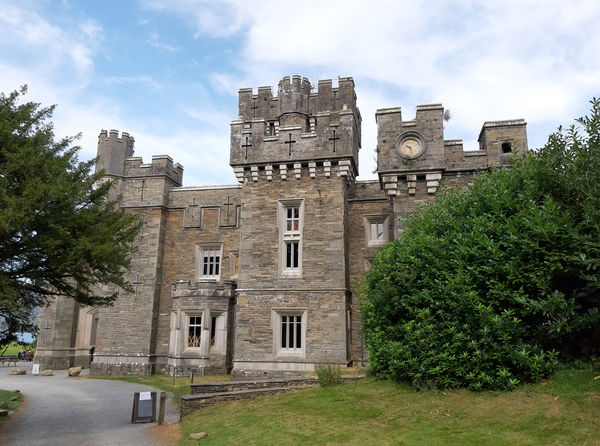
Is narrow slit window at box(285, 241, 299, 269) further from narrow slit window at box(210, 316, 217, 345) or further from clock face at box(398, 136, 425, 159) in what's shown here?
clock face at box(398, 136, 425, 159)

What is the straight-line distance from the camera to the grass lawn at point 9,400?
1463cm

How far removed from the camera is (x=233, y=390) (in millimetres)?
13781

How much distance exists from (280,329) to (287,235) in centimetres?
391

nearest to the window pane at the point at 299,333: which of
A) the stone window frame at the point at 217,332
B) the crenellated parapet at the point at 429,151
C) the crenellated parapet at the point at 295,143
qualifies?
the stone window frame at the point at 217,332

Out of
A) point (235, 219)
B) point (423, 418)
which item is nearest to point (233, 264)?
point (235, 219)

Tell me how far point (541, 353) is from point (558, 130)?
15.4 ft

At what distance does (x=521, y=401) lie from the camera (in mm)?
8867

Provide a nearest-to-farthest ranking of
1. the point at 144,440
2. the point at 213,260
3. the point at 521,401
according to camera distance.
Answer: the point at 521,401, the point at 144,440, the point at 213,260

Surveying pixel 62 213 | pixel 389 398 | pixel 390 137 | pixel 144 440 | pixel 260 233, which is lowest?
pixel 144 440

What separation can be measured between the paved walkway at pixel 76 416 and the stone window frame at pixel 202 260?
640 centimetres

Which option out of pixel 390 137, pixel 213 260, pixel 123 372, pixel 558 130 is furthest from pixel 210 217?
pixel 558 130

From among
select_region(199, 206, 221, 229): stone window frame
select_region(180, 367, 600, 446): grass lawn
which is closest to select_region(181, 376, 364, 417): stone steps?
select_region(180, 367, 600, 446): grass lawn

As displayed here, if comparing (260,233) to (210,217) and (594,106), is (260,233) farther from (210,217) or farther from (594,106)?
(594,106)

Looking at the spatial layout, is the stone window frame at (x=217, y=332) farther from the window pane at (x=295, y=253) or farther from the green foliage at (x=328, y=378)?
the green foliage at (x=328, y=378)
